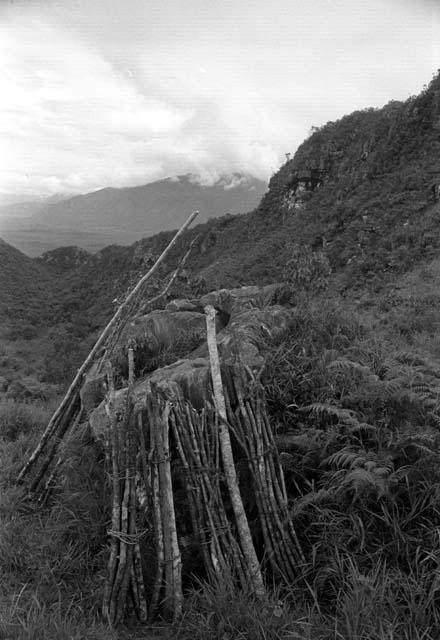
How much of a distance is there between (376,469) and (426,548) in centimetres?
44

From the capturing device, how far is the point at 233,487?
248cm

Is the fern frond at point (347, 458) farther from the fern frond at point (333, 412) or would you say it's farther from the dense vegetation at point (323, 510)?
the fern frond at point (333, 412)

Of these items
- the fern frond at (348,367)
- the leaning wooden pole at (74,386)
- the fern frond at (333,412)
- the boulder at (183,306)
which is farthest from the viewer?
the boulder at (183,306)

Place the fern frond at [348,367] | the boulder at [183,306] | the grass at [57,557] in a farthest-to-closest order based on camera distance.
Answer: the boulder at [183,306] → the fern frond at [348,367] → the grass at [57,557]

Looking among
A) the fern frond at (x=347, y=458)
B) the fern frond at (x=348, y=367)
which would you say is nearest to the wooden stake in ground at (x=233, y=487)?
the fern frond at (x=347, y=458)

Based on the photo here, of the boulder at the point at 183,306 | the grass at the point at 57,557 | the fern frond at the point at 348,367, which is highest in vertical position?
the boulder at the point at 183,306

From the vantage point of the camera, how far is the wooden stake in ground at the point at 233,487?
2.22 m

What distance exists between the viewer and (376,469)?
2.23 metres

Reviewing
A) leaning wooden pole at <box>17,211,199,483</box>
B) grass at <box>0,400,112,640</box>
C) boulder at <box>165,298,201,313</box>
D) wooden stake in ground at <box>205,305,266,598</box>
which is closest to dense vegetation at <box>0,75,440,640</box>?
grass at <box>0,400,112,640</box>

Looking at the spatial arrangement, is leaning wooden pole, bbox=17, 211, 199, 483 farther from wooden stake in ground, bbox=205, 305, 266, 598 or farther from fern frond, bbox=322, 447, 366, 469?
fern frond, bbox=322, 447, 366, 469

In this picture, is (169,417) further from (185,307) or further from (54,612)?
(185,307)

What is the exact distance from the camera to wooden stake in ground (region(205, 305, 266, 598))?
7.28 feet

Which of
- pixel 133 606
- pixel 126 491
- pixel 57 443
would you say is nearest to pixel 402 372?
pixel 126 491

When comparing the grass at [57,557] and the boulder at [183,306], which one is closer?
the grass at [57,557]
